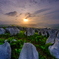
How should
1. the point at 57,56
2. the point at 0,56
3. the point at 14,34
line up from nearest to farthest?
the point at 0,56 → the point at 57,56 → the point at 14,34

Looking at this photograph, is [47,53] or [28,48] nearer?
[28,48]

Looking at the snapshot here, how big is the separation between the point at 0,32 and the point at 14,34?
2.50m

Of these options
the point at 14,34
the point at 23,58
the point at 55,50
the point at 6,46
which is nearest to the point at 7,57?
the point at 6,46

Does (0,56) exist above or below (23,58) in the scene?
below

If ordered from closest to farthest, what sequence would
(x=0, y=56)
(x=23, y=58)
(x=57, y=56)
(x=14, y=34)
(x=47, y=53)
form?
(x=23, y=58)
(x=0, y=56)
(x=57, y=56)
(x=47, y=53)
(x=14, y=34)

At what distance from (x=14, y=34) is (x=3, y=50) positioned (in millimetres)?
6989

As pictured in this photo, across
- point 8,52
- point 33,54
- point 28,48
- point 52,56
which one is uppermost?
point 28,48

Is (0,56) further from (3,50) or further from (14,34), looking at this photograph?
(14,34)

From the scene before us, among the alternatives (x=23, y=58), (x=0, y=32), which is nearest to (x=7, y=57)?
(x=23, y=58)

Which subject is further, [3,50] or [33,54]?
[3,50]

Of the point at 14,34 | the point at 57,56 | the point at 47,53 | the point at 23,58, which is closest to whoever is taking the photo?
the point at 23,58

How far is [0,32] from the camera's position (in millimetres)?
10703

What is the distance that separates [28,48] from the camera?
2631 mm

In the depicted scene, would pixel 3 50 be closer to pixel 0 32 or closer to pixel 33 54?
pixel 33 54
